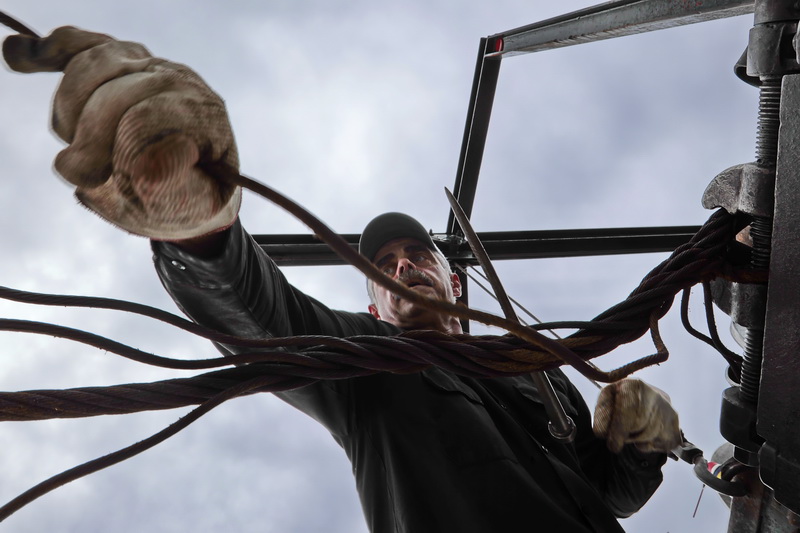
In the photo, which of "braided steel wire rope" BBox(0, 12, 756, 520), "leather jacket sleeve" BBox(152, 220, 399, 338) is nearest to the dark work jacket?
"leather jacket sleeve" BBox(152, 220, 399, 338)

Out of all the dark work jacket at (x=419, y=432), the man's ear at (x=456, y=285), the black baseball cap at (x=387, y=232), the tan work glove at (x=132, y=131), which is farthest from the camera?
the man's ear at (x=456, y=285)

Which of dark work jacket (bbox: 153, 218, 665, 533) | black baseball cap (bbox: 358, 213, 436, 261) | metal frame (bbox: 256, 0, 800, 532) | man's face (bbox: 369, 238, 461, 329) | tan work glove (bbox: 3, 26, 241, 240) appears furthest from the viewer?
black baseball cap (bbox: 358, 213, 436, 261)

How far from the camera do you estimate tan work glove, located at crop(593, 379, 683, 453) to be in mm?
2512

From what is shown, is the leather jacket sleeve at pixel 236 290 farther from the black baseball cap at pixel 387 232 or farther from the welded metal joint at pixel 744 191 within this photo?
the welded metal joint at pixel 744 191

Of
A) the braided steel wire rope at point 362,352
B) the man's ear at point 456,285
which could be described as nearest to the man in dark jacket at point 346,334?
the braided steel wire rope at point 362,352

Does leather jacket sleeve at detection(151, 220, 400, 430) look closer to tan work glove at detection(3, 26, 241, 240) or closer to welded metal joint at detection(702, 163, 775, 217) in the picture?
tan work glove at detection(3, 26, 241, 240)


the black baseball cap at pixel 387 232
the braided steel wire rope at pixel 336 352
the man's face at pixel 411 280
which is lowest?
the braided steel wire rope at pixel 336 352

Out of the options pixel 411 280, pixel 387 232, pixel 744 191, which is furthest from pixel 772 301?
pixel 387 232

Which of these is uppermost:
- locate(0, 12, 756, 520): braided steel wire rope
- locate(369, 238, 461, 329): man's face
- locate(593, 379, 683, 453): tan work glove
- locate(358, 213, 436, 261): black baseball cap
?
locate(358, 213, 436, 261): black baseball cap

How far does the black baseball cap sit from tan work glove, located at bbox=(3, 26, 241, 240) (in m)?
2.19

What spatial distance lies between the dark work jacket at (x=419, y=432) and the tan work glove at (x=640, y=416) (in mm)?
92

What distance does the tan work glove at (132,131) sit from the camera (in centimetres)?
119

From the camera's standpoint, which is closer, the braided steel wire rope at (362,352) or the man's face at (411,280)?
the braided steel wire rope at (362,352)

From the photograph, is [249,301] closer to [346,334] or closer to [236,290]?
[236,290]
